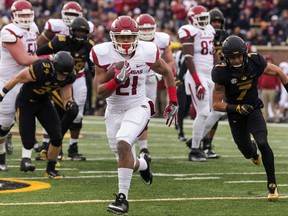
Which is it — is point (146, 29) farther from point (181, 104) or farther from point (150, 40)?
point (181, 104)

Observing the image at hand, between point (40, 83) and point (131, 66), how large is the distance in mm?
1706

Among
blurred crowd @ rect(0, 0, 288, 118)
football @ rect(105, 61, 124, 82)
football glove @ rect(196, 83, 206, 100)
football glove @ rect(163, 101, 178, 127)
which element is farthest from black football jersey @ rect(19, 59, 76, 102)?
blurred crowd @ rect(0, 0, 288, 118)

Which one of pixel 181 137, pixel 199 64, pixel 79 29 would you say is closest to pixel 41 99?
pixel 79 29

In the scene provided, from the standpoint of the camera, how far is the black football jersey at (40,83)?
8.84 meters

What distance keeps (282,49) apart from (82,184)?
11649mm

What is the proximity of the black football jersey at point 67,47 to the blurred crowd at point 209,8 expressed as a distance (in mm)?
9052

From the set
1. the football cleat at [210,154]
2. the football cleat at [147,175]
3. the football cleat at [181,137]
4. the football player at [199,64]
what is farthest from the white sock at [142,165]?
the football cleat at [181,137]

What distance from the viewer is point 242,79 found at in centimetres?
776

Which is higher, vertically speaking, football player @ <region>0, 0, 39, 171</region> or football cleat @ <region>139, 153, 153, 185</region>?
football player @ <region>0, 0, 39, 171</region>

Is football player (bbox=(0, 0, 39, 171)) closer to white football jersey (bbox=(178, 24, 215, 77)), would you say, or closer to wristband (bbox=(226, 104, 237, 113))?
white football jersey (bbox=(178, 24, 215, 77))

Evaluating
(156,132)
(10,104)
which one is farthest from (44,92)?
(156,132)

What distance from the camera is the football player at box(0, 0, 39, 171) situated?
9.75 metres

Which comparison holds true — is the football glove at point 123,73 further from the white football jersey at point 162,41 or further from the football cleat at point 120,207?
the white football jersey at point 162,41

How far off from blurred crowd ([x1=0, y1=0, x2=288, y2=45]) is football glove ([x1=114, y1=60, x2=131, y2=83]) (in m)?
12.5
